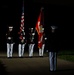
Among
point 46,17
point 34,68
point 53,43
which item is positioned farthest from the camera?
point 46,17

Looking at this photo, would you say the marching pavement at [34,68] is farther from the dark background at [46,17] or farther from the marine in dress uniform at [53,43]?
the dark background at [46,17]

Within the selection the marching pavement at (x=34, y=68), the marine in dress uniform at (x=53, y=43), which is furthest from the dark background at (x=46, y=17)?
the marine in dress uniform at (x=53, y=43)

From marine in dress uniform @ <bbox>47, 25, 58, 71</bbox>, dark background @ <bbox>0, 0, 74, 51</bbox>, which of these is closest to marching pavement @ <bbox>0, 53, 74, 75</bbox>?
marine in dress uniform @ <bbox>47, 25, 58, 71</bbox>

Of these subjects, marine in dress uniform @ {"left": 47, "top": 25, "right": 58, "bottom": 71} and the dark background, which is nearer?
marine in dress uniform @ {"left": 47, "top": 25, "right": 58, "bottom": 71}

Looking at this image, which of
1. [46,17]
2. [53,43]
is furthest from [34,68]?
[46,17]

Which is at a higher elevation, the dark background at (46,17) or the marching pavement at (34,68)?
the dark background at (46,17)

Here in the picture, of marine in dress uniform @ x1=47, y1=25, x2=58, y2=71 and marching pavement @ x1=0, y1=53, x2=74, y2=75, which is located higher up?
marine in dress uniform @ x1=47, y1=25, x2=58, y2=71

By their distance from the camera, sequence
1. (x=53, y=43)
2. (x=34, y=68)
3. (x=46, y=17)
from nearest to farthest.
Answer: (x=53, y=43) < (x=34, y=68) < (x=46, y=17)

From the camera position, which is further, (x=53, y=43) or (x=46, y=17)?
(x=46, y=17)

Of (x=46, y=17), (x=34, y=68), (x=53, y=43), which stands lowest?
(x=34, y=68)

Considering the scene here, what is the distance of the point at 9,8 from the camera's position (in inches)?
1855

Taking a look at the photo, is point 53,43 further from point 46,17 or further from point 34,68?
point 46,17

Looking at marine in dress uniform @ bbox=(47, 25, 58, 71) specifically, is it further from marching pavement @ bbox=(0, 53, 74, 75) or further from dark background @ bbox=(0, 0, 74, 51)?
dark background @ bbox=(0, 0, 74, 51)

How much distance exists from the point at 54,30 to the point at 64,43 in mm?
26916
